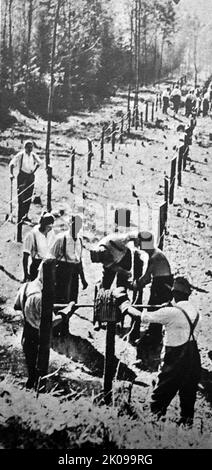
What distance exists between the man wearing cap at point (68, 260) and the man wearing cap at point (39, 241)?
31cm

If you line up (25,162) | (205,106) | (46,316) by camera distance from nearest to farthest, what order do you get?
1. (46,316)
2. (25,162)
3. (205,106)

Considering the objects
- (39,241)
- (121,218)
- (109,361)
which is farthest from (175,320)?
(121,218)

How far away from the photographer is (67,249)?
7844 millimetres

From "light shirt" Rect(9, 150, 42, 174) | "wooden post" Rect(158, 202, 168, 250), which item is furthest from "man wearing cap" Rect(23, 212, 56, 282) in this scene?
"light shirt" Rect(9, 150, 42, 174)

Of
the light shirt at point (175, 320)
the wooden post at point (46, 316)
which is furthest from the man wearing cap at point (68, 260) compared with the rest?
the light shirt at point (175, 320)

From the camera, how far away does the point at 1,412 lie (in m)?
5.63

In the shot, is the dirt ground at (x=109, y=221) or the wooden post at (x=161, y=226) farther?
the wooden post at (x=161, y=226)

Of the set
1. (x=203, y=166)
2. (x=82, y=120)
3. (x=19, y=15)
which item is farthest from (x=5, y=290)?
(x=19, y=15)

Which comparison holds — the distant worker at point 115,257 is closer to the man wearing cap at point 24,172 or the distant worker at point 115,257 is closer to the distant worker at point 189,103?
the man wearing cap at point 24,172

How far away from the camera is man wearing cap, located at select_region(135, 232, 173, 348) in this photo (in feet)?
24.1

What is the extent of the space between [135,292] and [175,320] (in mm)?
2433

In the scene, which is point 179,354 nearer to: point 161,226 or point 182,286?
point 182,286

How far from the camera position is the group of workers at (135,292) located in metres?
5.61

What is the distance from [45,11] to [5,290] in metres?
22.6
